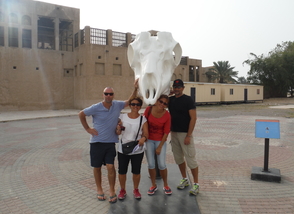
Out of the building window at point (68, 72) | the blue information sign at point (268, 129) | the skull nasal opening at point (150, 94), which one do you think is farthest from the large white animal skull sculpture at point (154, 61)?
the building window at point (68, 72)

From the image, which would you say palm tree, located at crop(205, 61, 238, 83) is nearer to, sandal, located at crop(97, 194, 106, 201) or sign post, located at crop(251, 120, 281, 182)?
sign post, located at crop(251, 120, 281, 182)

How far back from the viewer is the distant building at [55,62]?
2162 centimetres

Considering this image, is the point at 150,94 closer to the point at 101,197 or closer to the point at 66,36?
the point at 101,197

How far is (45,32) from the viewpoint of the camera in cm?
2689

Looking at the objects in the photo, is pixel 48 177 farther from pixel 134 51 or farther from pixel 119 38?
pixel 119 38

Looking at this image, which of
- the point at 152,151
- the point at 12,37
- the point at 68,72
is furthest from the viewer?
the point at 68,72

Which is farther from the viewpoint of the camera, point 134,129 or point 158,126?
point 158,126

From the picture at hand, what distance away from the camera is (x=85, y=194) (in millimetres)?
4062

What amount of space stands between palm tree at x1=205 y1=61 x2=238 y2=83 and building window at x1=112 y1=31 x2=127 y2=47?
56.3 ft

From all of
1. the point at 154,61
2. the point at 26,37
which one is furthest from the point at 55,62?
the point at 154,61

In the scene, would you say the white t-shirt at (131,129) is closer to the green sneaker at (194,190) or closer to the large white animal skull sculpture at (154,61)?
the large white animal skull sculpture at (154,61)

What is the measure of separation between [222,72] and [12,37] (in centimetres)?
2846

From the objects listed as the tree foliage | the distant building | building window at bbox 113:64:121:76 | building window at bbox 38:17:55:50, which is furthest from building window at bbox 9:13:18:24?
the tree foliage

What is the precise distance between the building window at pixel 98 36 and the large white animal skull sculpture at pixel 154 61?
784 inches
